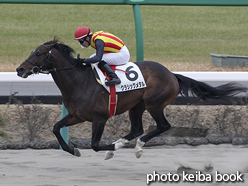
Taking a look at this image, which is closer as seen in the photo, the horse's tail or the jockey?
the jockey

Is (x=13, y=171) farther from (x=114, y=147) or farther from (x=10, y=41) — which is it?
(x=10, y=41)

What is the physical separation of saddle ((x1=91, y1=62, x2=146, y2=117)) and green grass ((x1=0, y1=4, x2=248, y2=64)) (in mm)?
1548

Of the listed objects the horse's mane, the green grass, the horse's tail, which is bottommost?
the horse's tail

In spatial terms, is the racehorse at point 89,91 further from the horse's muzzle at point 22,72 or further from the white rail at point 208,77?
the white rail at point 208,77

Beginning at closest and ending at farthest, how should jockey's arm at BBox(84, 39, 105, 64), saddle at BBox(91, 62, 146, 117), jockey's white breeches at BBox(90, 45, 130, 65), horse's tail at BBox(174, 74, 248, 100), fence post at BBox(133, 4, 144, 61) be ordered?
jockey's arm at BBox(84, 39, 105, 64) < saddle at BBox(91, 62, 146, 117) < jockey's white breeches at BBox(90, 45, 130, 65) < horse's tail at BBox(174, 74, 248, 100) < fence post at BBox(133, 4, 144, 61)

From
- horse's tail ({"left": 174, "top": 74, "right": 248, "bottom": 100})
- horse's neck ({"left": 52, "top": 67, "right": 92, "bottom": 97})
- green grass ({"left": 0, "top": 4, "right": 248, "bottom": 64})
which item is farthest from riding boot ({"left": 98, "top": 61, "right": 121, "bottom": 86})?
green grass ({"left": 0, "top": 4, "right": 248, "bottom": 64})

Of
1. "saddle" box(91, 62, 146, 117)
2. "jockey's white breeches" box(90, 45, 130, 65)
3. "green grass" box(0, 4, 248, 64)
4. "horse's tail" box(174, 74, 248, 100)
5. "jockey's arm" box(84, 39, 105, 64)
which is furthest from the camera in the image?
"green grass" box(0, 4, 248, 64)

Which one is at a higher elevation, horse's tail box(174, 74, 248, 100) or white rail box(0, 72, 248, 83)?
white rail box(0, 72, 248, 83)

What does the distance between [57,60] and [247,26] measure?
12.0 ft

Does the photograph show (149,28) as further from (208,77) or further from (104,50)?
(104,50)

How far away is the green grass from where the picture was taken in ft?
22.8

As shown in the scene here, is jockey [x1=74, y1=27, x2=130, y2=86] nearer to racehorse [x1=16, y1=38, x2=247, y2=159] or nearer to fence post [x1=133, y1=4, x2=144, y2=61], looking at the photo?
racehorse [x1=16, y1=38, x2=247, y2=159]

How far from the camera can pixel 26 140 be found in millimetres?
6426

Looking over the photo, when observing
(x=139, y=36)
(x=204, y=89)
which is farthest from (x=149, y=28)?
(x=204, y=89)
